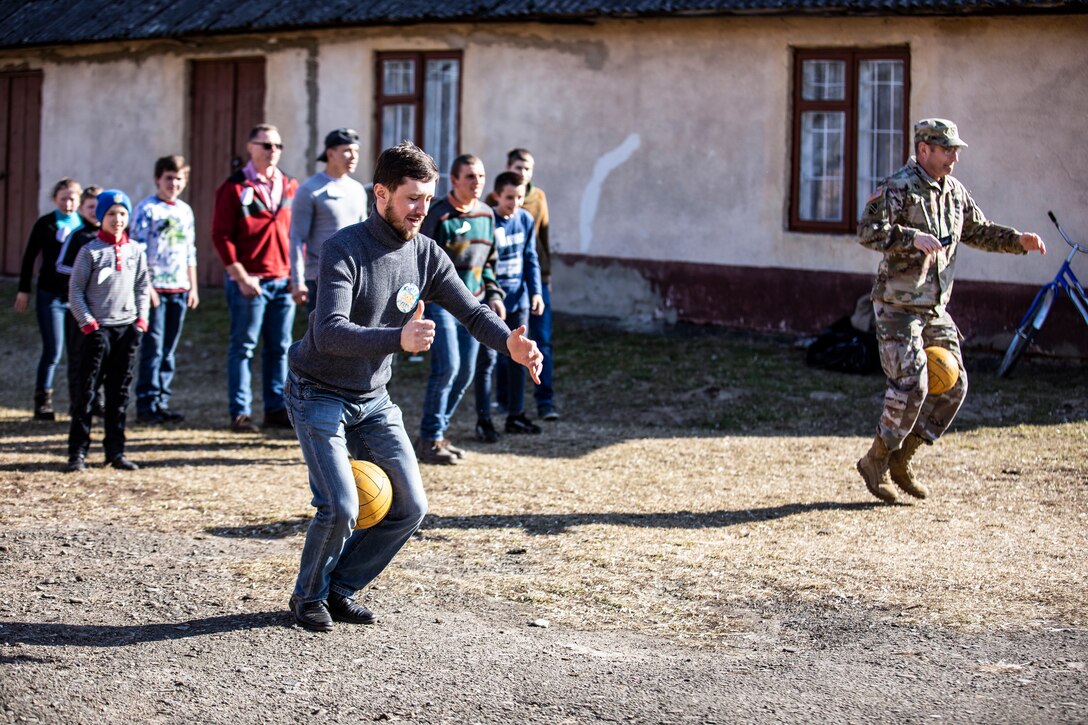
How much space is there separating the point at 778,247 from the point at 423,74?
5.19 meters

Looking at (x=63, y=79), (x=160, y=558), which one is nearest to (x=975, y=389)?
(x=160, y=558)

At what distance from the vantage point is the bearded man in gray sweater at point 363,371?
5.23 meters

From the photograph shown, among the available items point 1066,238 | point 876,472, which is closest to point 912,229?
point 876,472

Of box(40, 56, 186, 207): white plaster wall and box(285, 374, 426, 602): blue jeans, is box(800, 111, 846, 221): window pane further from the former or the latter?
box(285, 374, 426, 602): blue jeans

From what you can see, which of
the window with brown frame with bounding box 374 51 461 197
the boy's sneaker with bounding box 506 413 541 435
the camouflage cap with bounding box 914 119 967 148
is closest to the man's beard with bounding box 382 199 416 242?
the camouflage cap with bounding box 914 119 967 148

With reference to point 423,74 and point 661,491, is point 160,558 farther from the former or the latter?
point 423,74

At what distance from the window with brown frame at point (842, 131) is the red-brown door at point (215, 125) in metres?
7.32

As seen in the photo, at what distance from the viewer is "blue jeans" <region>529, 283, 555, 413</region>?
10672 millimetres

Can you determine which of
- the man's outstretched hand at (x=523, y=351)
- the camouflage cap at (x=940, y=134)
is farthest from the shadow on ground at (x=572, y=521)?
the man's outstretched hand at (x=523, y=351)

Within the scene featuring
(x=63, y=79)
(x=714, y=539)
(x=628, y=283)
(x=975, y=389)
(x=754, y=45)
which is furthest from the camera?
(x=63, y=79)

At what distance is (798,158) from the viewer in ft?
48.7

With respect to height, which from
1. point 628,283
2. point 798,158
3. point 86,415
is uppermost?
point 798,158

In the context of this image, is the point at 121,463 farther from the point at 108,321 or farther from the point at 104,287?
the point at 104,287

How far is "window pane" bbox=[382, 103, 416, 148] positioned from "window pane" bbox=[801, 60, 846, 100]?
16.6ft
